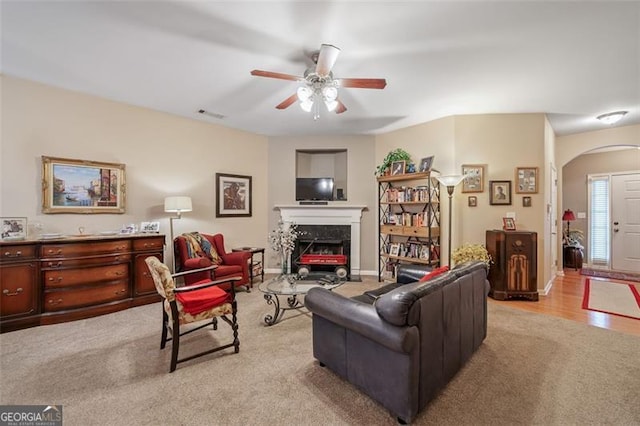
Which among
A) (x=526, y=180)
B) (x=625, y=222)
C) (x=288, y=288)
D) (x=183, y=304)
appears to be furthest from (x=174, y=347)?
(x=625, y=222)

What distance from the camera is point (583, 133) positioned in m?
5.18

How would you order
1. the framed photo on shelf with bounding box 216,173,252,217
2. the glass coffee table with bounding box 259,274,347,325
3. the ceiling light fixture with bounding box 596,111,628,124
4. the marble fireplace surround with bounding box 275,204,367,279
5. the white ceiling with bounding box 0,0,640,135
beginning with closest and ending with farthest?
1. the white ceiling with bounding box 0,0,640,135
2. the glass coffee table with bounding box 259,274,347,325
3. the ceiling light fixture with bounding box 596,111,628,124
4. the framed photo on shelf with bounding box 216,173,252,217
5. the marble fireplace surround with bounding box 275,204,367,279

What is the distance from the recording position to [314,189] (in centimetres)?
550

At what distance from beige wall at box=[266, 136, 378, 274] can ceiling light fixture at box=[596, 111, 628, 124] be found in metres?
3.58

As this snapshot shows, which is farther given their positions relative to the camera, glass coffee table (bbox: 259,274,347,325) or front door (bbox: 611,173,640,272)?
front door (bbox: 611,173,640,272)

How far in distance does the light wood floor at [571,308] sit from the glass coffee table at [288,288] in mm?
2504

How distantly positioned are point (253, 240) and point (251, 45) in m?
3.72

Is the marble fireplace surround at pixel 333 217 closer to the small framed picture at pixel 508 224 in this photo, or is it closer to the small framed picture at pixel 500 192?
the small framed picture at pixel 500 192

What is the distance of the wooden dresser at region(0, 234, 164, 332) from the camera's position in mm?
2906

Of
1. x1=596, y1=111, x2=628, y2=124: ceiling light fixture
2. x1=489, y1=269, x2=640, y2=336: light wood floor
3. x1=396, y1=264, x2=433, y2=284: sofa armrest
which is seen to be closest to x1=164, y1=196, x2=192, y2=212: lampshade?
x1=396, y1=264, x2=433, y2=284: sofa armrest

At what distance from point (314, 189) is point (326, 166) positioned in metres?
0.74

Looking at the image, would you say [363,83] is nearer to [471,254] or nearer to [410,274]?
[410,274]

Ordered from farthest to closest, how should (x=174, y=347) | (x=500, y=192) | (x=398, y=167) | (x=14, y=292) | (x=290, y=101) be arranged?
(x=398, y=167), (x=500, y=192), (x=290, y=101), (x=14, y=292), (x=174, y=347)

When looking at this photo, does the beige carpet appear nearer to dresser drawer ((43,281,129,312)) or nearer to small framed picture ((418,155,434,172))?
dresser drawer ((43,281,129,312))
